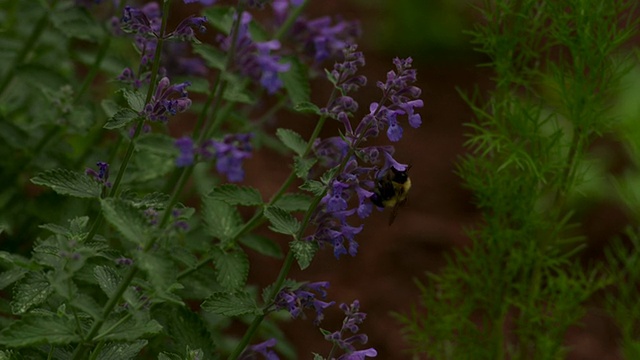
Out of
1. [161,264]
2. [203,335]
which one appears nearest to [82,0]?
[203,335]

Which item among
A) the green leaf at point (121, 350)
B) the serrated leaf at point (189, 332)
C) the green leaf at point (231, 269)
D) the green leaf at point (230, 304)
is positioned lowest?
the green leaf at point (121, 350)

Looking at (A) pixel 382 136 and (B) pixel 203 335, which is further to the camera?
(A) pixel 382 136

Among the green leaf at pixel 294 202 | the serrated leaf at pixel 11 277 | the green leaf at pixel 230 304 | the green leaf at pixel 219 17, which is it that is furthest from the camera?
the green leaf at pixel 219 17

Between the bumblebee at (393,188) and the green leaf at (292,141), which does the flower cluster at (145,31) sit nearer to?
the green leaf at (292,141)

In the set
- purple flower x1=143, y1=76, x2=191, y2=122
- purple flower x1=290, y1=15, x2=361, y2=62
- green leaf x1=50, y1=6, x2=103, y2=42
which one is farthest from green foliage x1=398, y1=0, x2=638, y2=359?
green leaf x1=50, y1=6, x2=103, y2=42

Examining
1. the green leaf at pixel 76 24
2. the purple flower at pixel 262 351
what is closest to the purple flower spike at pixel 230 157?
the purple flower at pixel 262 351

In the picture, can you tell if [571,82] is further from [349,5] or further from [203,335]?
[349,5]

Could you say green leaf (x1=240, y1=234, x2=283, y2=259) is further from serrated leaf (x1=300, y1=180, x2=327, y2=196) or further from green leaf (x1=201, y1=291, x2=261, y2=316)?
serrated leaf (x1=300, y1=180, x2=327, y2=196)
